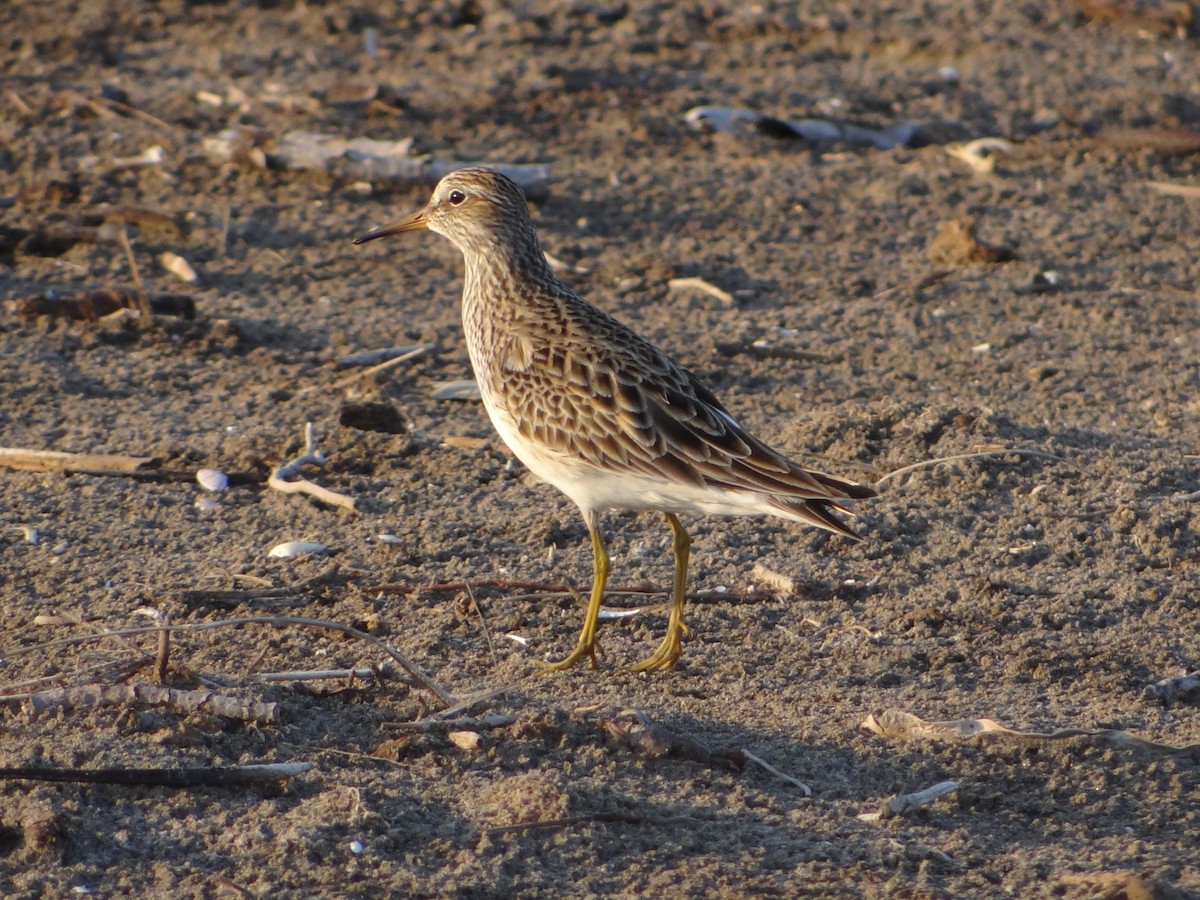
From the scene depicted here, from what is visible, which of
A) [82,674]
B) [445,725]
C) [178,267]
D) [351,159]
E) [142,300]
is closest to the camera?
[445,725]

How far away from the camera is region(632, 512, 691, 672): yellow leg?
17.3 ft

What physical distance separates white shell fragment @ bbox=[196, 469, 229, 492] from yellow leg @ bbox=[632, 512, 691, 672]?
213 cm

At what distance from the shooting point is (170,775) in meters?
4.21

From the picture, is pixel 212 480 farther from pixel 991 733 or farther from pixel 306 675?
pixel 991 733

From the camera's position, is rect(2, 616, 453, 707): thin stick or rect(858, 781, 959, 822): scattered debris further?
rect(2, 616, 453, 707): thin stick

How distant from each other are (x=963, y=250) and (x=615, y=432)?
4.60 metres

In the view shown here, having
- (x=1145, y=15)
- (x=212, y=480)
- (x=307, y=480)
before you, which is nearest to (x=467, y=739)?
(x=307, y=480)

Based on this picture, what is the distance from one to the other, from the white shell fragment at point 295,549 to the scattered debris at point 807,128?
19.8 ft

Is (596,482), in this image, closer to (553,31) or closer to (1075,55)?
(553,31)

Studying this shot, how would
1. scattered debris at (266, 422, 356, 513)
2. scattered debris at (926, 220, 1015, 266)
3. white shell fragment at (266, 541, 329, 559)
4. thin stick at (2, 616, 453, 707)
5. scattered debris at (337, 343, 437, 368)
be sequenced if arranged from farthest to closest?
scattered debris at (926, 220, 1015, 266), scattered debris at (337, 343, 437, 368), scattered debris at (266, 422, 356, 513), white shell fragment at (266, 541, 329, 559), thin stick at (2, 616, 453, 707)

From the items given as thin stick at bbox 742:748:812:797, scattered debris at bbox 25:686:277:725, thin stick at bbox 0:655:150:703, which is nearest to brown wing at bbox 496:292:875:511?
thin stick at bbox 742:748:812:797

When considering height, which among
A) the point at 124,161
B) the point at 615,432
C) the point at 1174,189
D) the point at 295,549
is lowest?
the point at 295,549

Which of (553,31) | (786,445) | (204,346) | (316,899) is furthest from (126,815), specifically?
(553,31)

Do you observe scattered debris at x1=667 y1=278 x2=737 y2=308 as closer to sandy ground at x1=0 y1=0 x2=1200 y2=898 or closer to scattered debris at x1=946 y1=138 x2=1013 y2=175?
sandy ground at x1=0 y1=0 x2=1200 y2=898
